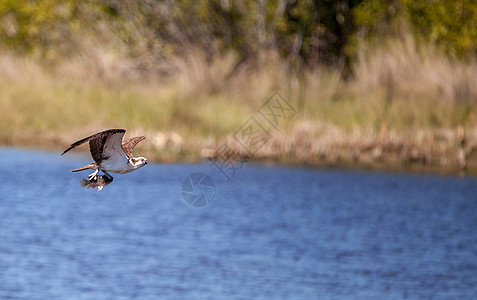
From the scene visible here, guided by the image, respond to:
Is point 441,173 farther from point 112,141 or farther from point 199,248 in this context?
point 112,141

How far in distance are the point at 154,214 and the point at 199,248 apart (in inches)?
98.7

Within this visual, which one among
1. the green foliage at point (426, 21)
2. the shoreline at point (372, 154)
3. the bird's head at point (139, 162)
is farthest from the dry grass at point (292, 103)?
the bird's head at point (139, 162)

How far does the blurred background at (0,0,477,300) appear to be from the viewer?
42.4 ft

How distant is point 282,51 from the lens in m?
26.2

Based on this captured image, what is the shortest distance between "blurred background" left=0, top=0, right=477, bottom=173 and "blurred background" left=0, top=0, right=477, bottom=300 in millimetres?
50

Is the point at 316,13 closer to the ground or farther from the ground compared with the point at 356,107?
farther from the ground

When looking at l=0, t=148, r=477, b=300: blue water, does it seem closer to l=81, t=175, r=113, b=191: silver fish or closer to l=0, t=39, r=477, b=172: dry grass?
l=0, t=39, r=477, b=172: dry grass

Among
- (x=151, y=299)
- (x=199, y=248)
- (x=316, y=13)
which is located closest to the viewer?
(x=151, y=299)

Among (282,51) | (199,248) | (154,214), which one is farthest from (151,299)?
(282,51)

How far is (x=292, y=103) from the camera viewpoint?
20906 mm

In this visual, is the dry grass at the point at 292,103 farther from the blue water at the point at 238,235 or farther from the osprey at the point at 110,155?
the osprey at the point at 110,155

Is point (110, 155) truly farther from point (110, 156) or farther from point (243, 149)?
point (243, 149)

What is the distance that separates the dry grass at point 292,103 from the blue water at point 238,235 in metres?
0.50

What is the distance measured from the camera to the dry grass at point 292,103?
18.8 metres
